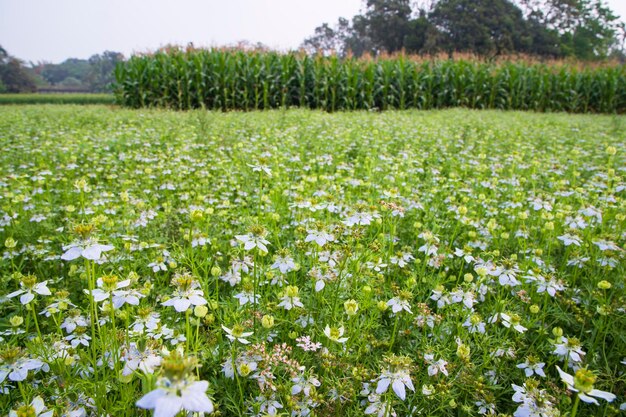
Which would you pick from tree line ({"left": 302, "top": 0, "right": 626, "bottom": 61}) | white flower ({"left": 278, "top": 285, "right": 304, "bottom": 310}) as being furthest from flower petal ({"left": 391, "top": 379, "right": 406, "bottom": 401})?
tree line ({"left": 302, "top": 0, "right": 626, "bottom": 61})

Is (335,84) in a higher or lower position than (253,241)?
higher

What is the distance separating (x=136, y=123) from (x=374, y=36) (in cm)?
4204

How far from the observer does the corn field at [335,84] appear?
1074 cm

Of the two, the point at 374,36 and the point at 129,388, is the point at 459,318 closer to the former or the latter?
the point at 129,388

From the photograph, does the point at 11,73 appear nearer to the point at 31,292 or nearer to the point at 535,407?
the point at 31,292

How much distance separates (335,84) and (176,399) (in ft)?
36.8

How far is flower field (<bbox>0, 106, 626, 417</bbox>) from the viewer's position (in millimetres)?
1363

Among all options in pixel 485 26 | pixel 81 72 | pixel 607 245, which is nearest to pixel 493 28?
pixel 485 26

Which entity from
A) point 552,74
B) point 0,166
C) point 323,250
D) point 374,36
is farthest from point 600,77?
point 374,36

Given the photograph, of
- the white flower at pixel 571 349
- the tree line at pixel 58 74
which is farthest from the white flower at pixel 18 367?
the tree line at pixel 58 74

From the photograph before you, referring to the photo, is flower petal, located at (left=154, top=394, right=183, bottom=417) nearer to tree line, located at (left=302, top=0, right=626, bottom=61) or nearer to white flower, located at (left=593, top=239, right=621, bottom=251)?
A: white flower, located at (left=593, top=239, right=621, bottom=251)

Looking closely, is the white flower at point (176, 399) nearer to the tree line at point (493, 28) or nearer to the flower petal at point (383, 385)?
the flower petal at point (383, 385)

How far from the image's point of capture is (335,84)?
11234 millimetres

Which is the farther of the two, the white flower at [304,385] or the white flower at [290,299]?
the white flower at [290,299]
